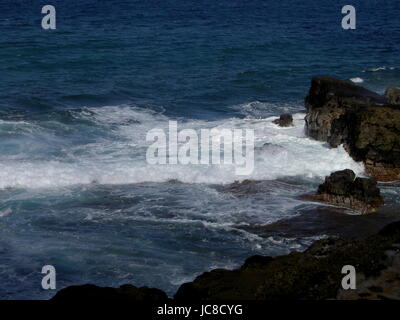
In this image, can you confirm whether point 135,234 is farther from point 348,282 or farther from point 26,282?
point 348,282

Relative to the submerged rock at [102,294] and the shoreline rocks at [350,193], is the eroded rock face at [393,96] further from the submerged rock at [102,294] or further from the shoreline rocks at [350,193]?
the submerged rock at [102,294]

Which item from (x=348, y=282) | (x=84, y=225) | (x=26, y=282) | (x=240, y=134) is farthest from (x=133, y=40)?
(x=348, y=282)

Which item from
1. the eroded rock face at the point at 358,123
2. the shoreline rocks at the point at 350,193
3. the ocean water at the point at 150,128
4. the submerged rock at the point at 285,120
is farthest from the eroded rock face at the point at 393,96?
the shoreline rocks at the point at 350,193

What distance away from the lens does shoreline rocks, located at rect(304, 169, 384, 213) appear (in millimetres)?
27062

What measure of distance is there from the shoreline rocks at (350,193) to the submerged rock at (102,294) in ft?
46.4

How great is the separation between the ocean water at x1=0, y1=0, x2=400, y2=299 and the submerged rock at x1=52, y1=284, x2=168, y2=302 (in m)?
5.93

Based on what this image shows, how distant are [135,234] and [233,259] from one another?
155 inches

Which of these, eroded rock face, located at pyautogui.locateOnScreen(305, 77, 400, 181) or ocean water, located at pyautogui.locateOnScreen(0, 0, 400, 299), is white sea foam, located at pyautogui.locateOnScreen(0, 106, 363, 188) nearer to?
ocean water, located at pyautogui.locateOnScreen(0, 0, 400, 299)

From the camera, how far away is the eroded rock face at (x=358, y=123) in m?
31.3

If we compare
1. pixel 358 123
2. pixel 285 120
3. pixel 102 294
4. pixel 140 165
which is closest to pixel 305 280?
pixel 102 294

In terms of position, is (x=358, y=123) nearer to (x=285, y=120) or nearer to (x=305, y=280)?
(x=285, y=120)

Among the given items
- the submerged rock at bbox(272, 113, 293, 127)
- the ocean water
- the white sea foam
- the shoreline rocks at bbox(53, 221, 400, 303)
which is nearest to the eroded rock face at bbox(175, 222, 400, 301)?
the shoreline rocks at bbox(53, 221, 400, 303)

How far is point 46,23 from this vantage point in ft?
222

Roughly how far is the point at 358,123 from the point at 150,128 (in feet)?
39.3
